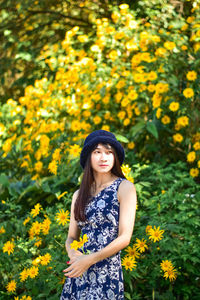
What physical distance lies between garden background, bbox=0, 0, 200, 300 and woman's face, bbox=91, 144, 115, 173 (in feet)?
1.35

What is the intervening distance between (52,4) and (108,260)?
4.62 m

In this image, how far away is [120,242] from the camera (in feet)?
5.18

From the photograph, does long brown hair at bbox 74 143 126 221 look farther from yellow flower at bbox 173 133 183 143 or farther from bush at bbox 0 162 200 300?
yellow flower at bbox 173 133 183 143

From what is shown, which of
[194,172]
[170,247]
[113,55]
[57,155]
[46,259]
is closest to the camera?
[46,259]

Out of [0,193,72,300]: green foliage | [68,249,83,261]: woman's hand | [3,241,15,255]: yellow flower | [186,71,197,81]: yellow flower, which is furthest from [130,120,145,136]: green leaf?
[68,249,83,261]: woman's hand

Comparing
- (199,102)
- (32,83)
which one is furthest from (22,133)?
(199,102)

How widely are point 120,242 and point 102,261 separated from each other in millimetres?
154

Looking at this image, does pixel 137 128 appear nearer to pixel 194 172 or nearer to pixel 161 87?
A: pixel 161 87

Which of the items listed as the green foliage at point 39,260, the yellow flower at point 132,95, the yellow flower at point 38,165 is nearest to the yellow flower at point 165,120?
the yellow flower at point 132,95

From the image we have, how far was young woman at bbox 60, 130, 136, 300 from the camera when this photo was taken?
5.24ft

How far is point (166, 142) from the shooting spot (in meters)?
3.50

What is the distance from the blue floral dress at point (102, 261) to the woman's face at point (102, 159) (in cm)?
8

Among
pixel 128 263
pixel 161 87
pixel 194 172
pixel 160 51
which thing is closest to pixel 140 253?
pixel 128 263

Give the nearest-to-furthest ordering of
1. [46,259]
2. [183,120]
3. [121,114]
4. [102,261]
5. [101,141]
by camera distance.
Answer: [102,261] < [101,141] < [46,259] < [183,120] < [121,114]
